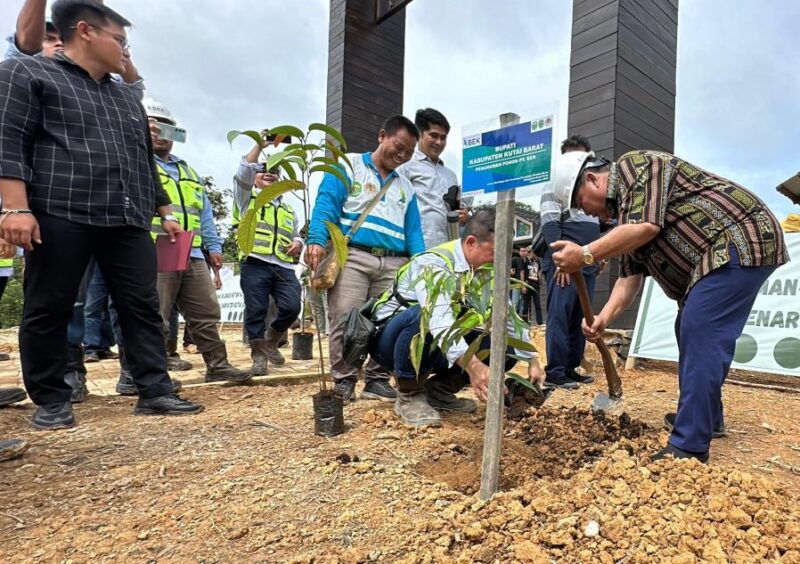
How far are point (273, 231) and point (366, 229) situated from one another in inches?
52.0

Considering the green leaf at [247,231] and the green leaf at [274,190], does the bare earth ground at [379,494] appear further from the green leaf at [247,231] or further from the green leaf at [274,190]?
the green leaf at [274,190]

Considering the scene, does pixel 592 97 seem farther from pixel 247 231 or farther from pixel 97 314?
pixel 97 314

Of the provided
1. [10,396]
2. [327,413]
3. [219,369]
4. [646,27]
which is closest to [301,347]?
[219,369]

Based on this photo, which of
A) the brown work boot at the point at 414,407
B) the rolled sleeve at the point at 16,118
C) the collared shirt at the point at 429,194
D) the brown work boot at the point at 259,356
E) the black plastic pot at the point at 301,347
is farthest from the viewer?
the black plastic pot at the point at 301,347

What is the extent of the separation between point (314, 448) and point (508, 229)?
3.70 feet

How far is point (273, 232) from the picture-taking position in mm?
3803

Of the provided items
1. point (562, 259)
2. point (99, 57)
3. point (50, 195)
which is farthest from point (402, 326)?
point (99, 57)

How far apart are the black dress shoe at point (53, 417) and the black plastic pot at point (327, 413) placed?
1115 millimetres

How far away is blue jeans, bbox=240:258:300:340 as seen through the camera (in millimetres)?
3637

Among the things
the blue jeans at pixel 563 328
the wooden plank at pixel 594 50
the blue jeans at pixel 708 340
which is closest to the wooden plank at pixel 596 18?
the wooden plank at pixel 594 50

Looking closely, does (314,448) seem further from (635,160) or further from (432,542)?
(635,160)

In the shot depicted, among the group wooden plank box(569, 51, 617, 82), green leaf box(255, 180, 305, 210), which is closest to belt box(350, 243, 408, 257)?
green leaf box(255, 180, 305, 210)

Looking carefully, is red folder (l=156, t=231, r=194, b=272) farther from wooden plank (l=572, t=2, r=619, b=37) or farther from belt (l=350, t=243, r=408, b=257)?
wooden plank (l=572, t=2, r=619, b=37)

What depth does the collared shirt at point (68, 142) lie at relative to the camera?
192cm
